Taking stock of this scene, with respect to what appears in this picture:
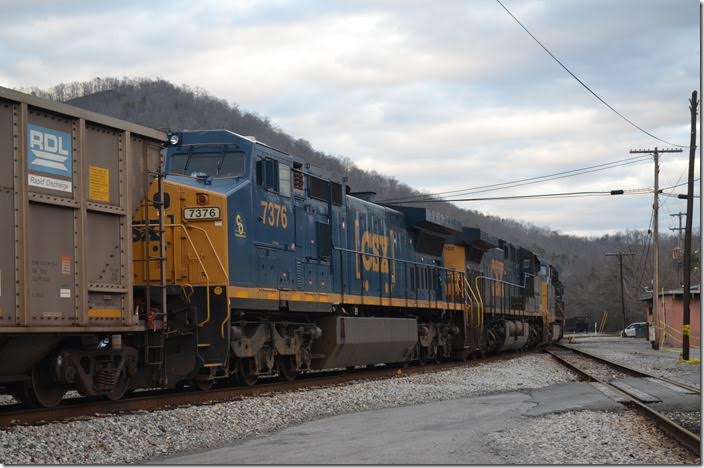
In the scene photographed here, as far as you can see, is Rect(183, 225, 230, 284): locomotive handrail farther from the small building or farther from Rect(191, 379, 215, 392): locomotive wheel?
the small building

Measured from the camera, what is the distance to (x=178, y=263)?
14344 mm

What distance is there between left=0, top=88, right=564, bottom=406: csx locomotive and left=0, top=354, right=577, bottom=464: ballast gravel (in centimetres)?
112

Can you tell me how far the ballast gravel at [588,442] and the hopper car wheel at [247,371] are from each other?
5678 mm

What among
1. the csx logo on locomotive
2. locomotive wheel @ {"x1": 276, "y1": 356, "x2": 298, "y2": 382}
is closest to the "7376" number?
locomotive wheel @ {"x1": 276, "y1": 356, "x2": 298, "y2": 382}

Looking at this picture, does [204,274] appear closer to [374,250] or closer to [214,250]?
[214,250]

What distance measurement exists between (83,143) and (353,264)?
10097mm

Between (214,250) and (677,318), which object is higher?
(214,250)

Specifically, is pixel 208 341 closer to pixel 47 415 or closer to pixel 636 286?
pixel 47 415

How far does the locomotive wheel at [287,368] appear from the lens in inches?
691

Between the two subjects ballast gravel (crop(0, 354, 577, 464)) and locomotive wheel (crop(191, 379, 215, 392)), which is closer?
ballast gravel (crop(0, 354, 577, 464))

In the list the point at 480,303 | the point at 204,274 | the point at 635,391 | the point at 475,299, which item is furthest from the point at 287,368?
the point at 480,303

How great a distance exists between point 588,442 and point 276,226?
321 inches

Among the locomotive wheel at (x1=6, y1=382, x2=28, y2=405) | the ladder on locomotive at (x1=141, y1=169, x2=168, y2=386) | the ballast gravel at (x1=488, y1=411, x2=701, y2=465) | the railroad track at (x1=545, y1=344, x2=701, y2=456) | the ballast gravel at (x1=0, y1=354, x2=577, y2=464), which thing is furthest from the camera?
the ladder on locomotive at (x1=141, y1=169, x2=168, y2=386)

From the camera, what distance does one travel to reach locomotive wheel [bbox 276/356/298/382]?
691 inches
